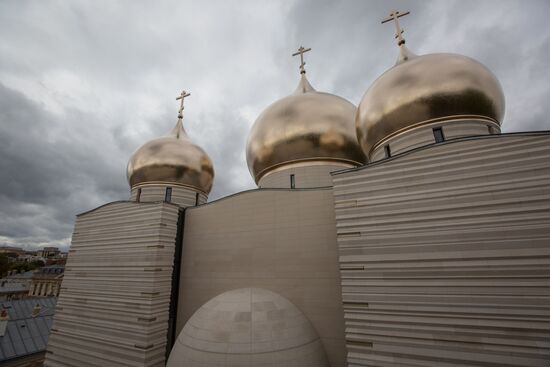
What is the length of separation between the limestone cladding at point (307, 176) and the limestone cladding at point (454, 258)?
498cm

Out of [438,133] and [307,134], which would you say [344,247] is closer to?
[438,133]

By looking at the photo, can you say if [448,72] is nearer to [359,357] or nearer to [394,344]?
[394,344]

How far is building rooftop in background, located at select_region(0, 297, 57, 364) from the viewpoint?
44.1 feet

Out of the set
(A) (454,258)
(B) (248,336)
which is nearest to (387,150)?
(A) (454,258)

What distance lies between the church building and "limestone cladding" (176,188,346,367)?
0.05 metres

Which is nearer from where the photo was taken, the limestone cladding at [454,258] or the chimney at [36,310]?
the limestone cladding at [454,258]

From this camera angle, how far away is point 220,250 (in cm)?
1070

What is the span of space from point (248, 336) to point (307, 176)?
23.5 feet

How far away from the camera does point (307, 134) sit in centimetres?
1232

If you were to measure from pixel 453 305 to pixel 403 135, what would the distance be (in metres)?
5.37

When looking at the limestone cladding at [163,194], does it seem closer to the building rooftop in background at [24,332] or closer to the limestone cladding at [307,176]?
the limestone cladding at [307,176]

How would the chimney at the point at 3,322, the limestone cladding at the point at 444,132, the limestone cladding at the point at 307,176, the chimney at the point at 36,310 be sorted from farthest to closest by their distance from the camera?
the chimney at the point at 36,310 → the chimney at the point at 3,322 → the limestone cladding at the point at 307,176 → the limestone cladding at the point at 444,132

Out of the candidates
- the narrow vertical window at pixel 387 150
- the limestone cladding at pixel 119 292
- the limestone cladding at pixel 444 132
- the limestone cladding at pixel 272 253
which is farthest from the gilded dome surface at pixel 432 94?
the limestone cladding at pixel 119 292

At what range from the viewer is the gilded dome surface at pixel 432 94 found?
Answer: 27.9 feet
